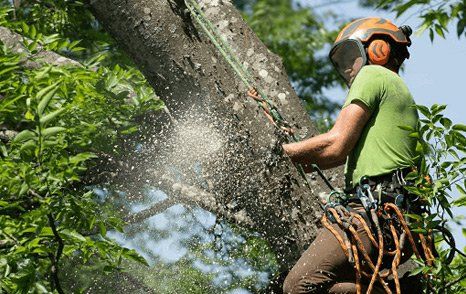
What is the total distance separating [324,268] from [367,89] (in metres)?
0.85

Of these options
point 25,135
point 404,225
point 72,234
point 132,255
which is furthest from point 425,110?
point 25,135

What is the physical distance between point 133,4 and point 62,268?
4.93 feet

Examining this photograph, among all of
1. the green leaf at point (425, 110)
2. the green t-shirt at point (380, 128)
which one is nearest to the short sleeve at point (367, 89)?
the green t-shirt at point (380, 128)

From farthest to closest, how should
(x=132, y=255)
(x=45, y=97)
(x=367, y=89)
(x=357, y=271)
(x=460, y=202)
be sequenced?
(x=132, y=255), (x=367, y=89), (x=460, y=202), (x=357, y=271), (x=45, y=97)

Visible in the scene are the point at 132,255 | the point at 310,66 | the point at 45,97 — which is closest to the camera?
the point at 45,97

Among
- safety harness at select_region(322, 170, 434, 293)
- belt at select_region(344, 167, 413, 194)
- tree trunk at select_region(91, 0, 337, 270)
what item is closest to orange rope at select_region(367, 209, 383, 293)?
safety harness at select_region(322, 170, 434, 293)

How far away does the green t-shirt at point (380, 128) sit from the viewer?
16.5 feet

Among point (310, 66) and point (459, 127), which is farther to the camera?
point (310, 66)

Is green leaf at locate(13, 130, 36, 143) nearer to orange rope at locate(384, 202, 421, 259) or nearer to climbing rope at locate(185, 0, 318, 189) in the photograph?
climbing rope at locate(185, 0, 318, 189)

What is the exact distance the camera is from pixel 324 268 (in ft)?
16.0

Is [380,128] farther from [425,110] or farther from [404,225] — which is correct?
[404,225]

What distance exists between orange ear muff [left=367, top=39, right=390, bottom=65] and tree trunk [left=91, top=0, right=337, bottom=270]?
0.56 m

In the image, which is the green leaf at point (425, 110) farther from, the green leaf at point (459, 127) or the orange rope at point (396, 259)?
the orange rope at point (396, 259)

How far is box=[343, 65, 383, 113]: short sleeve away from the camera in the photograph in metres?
5.01
